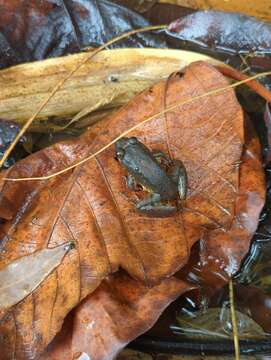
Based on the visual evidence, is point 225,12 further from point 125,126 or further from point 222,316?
point 222,316

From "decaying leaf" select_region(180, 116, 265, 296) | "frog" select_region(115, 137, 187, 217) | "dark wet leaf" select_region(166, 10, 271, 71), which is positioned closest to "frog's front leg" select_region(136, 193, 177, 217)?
"frog" select_region(115, 137, 187, 217)

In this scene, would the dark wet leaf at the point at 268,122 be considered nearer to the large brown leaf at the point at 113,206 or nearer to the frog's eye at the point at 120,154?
the large brown leaf at the point at 113,206

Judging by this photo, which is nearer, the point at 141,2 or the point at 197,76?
the point at 197,76

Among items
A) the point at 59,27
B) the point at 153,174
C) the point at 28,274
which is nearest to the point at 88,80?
the point at 59,27

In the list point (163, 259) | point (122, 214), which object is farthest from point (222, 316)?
point (122, 214)

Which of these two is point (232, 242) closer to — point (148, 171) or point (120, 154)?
point (148, 171)

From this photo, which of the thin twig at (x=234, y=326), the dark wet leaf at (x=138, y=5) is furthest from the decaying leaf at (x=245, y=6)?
the thin twig at (x=234, y=326)
